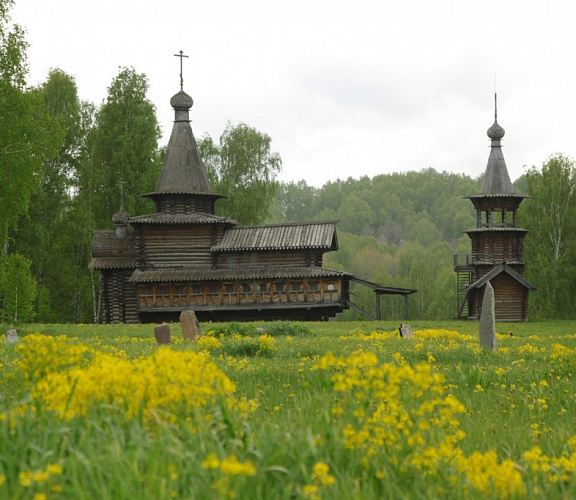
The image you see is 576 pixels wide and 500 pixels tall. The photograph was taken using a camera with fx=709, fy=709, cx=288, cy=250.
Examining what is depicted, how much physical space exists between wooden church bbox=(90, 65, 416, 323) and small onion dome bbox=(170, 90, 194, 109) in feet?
5.68

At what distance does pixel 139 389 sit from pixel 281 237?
3522cm

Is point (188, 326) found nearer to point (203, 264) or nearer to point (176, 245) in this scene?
point (203, 264)

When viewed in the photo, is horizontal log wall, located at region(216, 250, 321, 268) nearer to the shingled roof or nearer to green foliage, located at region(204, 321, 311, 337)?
the shingled roof

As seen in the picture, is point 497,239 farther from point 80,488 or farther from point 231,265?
point 80,488

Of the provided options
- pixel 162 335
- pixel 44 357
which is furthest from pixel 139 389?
pixel 162 335

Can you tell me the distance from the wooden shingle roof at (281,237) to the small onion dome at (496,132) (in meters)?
13.4

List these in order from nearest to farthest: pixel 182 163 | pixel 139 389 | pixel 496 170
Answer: pixel 139 389 < pixel 182 163 < pixel 496 170

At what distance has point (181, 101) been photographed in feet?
141

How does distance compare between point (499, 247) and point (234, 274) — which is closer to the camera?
point (234, 274)

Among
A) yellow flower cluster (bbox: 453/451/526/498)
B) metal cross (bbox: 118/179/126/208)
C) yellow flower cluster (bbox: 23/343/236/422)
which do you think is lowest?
yellow flower cluster (bbox: 453/451/526/498)

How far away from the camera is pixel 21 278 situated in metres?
35.2

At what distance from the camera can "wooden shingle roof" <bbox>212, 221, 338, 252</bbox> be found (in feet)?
126

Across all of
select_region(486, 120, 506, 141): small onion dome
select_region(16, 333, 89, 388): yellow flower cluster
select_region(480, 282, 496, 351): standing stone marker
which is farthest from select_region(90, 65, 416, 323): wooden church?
select_region(16, 333, 89, 388): yellow flower cluster

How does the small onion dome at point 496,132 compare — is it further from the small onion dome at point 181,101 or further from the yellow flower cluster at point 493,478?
the yellow flower cluster at point 493,478
